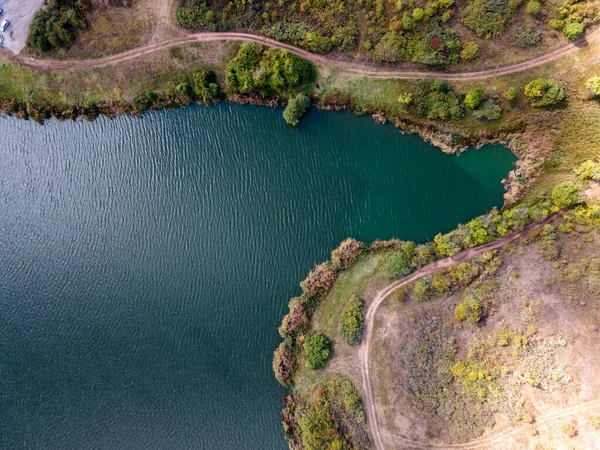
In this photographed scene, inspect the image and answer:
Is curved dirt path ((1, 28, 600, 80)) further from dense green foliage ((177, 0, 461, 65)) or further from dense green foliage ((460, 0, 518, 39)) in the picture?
dense green foliage ((460, 0, 518, 39))

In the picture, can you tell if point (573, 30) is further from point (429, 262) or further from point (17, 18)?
point (17, 18)

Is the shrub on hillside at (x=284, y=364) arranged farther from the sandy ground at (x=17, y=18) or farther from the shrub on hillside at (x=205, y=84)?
the sandy ground at (x=17, y=18)

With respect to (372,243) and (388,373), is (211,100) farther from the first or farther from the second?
(388,373)

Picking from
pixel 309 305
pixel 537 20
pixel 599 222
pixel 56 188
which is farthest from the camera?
pixel 56 188

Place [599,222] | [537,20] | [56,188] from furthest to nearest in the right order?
[56,188] < [537,20] < [599,222]

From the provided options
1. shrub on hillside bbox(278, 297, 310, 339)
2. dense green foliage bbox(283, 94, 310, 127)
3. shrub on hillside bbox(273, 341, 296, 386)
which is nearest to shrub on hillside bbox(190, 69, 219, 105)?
dense green foliage bbox(283, 94, 310, 127)

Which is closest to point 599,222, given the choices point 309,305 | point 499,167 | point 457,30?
point 499,167

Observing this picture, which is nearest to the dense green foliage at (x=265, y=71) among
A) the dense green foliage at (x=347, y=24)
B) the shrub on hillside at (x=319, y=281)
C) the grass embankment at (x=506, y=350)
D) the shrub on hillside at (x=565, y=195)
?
the dense green foliage at (x=347, y=24)
